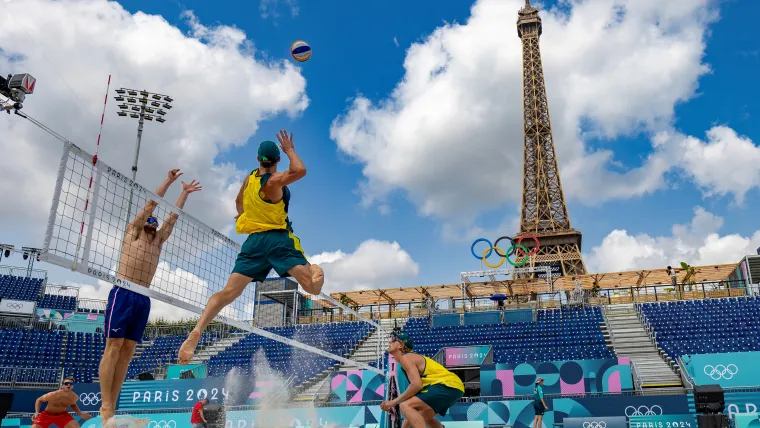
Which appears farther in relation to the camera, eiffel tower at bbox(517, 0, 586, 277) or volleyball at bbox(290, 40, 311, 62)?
eiffel tower at bbox(517, 0, 586, 277)

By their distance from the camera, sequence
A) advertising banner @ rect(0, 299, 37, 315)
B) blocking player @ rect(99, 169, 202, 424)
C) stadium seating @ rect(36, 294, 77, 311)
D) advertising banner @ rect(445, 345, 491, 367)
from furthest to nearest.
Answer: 1. stadium seating @ rect(36, 294, 77, 311)
2. advertising banner @ rect(0, 299, 37, 315)
3. advertising banner @ rect(445, 345, 491, 367)
4. blocking player @ rect(99, 169, 202, 424)

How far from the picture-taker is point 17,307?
26.3 meters

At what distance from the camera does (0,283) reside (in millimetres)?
27641

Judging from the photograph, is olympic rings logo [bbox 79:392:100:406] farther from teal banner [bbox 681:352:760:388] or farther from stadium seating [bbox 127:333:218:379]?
teal banner [bbox 681:352:760:388]

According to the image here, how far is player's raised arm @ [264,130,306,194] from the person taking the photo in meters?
4.16

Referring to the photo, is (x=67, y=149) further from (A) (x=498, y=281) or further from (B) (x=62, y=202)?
(A) (x=498, y=281)

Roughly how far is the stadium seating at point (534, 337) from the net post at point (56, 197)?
1494 centimetres

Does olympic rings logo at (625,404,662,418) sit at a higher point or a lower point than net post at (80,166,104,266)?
lower

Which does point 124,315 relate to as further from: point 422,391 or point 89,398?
point 89,398

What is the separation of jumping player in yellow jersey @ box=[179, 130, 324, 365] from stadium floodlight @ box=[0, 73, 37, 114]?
2.89 metres

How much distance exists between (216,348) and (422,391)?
1845 cm

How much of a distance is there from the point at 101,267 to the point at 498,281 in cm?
2535

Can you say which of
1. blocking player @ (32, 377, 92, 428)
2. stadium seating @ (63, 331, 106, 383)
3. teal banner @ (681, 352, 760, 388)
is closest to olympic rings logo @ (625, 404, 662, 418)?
teal banner @ (681, 352, 760, 388)

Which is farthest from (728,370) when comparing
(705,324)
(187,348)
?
(187,348)
